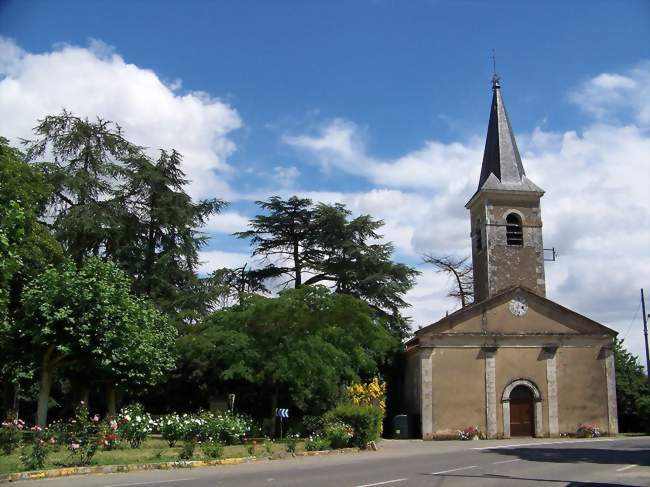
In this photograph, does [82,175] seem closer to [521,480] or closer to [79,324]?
[79,324]

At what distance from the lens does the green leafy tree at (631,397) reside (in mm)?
33478

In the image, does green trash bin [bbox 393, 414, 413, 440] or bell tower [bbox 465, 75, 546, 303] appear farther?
bell tower [bbox 465, 75, 546, 303]

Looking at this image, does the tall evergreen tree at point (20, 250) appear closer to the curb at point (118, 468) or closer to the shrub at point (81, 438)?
the shrub at point (81, 438)

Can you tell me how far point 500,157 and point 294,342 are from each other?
17.9 meters

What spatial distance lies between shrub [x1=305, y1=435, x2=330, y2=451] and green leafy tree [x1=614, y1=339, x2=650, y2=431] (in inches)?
803

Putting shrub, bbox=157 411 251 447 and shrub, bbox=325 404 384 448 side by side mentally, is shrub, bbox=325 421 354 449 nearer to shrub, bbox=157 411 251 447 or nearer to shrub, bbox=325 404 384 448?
shrub, bbox=325 404 384 448

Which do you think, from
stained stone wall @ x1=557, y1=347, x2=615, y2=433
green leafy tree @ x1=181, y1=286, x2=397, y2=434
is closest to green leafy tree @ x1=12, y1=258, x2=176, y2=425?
green leafy tree @ x1=181, y1=286, x2=397, y2=434

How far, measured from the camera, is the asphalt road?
480 inches

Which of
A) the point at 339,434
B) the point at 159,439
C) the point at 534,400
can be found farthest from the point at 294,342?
the point at 534,400

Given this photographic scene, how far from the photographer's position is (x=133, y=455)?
17062 millimetres

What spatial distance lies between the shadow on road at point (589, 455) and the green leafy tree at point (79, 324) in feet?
42.6

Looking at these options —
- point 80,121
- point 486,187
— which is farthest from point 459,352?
point 80,121

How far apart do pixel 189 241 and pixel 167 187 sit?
2966 millimetres

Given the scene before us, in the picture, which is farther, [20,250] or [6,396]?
[6,396]
